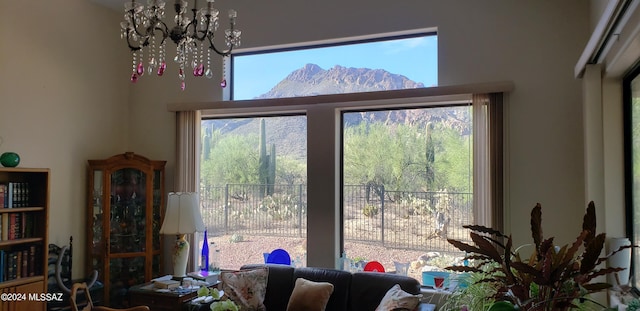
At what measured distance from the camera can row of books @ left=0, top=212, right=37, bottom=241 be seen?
395 centimetres

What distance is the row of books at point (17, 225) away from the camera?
3951 mm

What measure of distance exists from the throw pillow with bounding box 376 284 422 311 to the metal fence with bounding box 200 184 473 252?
997 millimetres

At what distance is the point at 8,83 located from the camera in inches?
167

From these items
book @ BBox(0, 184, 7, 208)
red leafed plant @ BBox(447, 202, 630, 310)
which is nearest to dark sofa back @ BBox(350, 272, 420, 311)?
red leafed plant @ BBox(447, 202, 630, 310)

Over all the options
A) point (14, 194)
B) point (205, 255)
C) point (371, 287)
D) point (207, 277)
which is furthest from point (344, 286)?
point (14, 194)

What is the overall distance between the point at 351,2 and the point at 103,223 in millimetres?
3457

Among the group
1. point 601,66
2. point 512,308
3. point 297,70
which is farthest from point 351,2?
point 512,308

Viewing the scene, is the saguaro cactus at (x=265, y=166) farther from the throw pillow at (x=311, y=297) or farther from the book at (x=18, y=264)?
the book at (x=18, y=264)

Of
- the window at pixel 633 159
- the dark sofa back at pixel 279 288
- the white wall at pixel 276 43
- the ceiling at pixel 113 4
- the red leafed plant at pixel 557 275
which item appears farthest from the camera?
the ceiling at pixel 113 4

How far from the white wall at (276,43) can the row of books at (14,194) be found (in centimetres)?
32

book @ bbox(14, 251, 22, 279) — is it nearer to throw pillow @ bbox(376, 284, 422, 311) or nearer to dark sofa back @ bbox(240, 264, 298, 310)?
dark sofa back @ bbox(240, 264, 298, 310)

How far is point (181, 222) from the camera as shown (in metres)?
4.34

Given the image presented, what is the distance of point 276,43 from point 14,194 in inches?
111

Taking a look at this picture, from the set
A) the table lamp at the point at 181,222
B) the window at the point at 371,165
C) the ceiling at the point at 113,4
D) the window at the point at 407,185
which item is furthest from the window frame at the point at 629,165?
the ceiling at the point at 113,4
